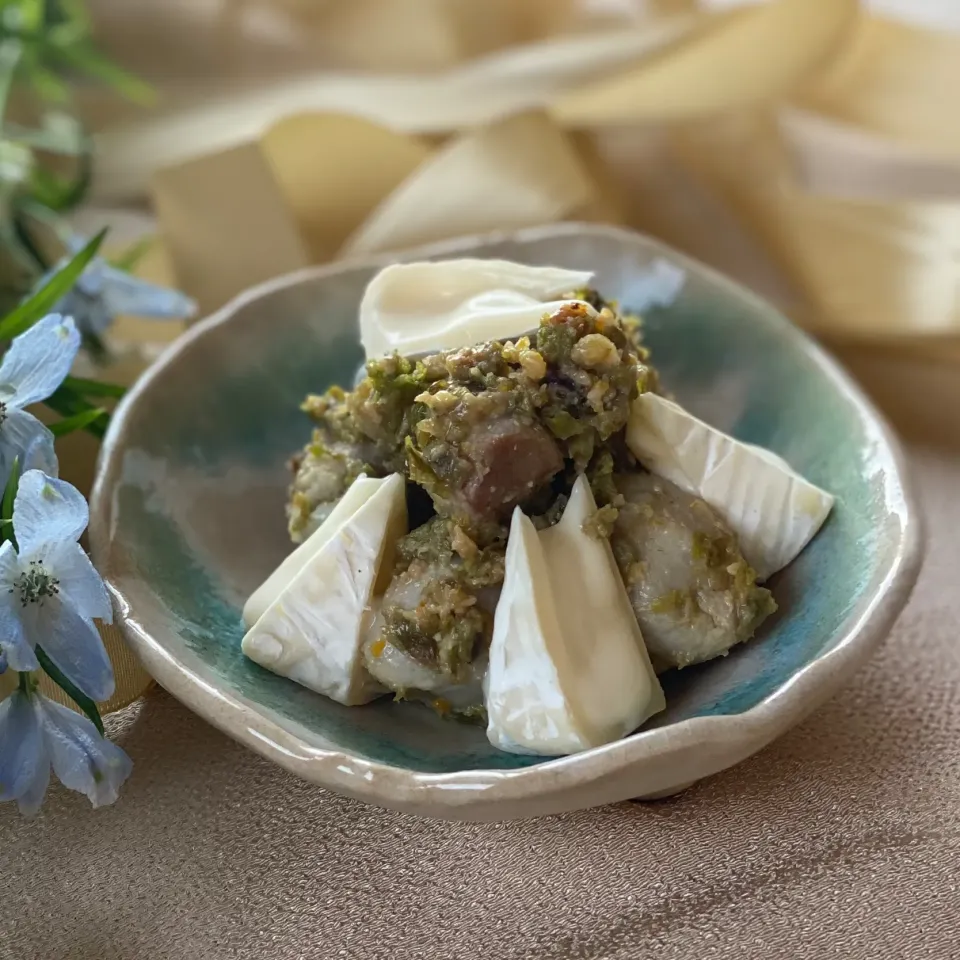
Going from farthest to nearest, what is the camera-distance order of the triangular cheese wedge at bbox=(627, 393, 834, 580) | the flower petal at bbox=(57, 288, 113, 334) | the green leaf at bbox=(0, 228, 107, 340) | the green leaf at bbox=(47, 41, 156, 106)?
1. the green leaf at bbox=(47, 41, 156, 106)
2. the flower petal at bbox=(57, 288, 113, 334)
3. the green leaf at bbox=(0, 228, 107, 340)
4. the triangular cheese wedge at bbox=(627, 393, 834, 580)

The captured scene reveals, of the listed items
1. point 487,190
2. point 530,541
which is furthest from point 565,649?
point 487,190

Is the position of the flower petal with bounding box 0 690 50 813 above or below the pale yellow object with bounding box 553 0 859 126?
below

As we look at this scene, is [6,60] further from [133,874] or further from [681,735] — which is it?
[681,735]

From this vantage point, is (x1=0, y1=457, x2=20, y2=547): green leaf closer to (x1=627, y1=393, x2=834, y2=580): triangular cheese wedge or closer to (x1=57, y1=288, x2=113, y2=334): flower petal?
(x1=57, y1=288, x2=113, y2=334): flower petal

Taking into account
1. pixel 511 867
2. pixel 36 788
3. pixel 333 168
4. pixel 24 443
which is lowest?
pixel 511 867

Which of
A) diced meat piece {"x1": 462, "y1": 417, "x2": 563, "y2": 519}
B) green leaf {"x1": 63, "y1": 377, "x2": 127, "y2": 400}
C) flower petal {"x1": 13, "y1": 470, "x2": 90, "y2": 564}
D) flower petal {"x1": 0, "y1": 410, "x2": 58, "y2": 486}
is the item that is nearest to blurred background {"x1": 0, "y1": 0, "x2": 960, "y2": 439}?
green leaf {"x1": 63, "y1": 377, "x2": 127, "y2": 400}

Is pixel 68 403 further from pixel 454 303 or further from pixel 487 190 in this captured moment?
pixel 487 190
